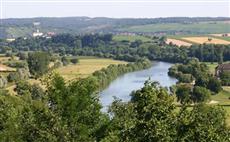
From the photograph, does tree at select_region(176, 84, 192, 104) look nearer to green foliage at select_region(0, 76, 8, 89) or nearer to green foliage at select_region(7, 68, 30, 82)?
green foliage at select_region(0, 76, 8, 89)

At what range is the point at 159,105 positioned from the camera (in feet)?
66.1

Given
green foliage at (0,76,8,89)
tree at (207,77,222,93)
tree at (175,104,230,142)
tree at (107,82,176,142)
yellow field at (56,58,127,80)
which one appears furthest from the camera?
yellow field at (56,58,127,80)

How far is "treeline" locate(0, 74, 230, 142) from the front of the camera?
1988 centimetres

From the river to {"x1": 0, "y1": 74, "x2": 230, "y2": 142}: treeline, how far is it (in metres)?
56.1

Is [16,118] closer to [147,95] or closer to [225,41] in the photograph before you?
[147,95]

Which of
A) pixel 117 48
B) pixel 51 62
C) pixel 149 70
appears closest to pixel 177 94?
pixel 149 70

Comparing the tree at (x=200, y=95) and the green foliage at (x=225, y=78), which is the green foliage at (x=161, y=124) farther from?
the green foliage at (x=225, y=78)

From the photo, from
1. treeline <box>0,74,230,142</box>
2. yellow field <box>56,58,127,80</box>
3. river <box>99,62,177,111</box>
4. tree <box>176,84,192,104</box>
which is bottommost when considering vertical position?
river <box>99,62,177,111</box>

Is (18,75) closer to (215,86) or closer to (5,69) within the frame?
(5,69)

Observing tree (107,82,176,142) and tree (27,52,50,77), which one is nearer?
tree (107,82,176,142)

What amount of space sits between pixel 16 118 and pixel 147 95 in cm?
1396

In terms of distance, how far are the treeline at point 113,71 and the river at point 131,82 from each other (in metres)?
1.16

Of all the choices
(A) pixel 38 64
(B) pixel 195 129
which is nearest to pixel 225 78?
(A) pixel 38 64

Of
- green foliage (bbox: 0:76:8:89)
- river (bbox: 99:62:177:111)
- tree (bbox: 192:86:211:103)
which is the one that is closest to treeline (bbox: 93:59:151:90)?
river (bbox: 99:62:177:111)
